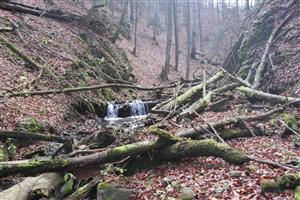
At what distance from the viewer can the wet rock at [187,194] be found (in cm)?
→ 620

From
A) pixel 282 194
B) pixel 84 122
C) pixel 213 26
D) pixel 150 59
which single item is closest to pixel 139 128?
pixel 84 122

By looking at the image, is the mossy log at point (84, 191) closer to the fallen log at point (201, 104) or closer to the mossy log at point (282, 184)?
the mossy log at point (282, 184)

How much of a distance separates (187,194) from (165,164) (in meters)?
1.90

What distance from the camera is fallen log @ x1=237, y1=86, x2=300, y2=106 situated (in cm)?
1084

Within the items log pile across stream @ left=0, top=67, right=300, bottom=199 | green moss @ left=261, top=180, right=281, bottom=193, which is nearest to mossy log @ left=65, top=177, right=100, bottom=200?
log pile across stream @ left=0, top=67, right=300, bottom=199

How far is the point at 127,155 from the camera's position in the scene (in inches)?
309

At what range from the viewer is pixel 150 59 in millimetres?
30938

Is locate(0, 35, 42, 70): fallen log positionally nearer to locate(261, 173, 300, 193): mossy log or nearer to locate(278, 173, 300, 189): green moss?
locate(261, 173, 300, 193): mossy log

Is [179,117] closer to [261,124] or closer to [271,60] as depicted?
[261,124]

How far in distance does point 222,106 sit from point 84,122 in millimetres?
5408

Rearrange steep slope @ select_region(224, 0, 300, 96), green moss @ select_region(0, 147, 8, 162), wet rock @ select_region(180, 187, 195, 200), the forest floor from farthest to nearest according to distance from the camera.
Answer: steep slope @ select_region(224, 0, 300, 96)
green moss @ select_region(0, 147, 8, 162)
the forest floor
wet rock @ select_region(180, 187, 195, 200)

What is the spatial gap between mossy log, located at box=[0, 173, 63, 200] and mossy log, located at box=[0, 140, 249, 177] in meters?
0.28

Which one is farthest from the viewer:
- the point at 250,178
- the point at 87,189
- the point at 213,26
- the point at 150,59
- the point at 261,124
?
the point at 213,26

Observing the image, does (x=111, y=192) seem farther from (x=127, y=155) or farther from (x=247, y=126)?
(x=247, y=126)
